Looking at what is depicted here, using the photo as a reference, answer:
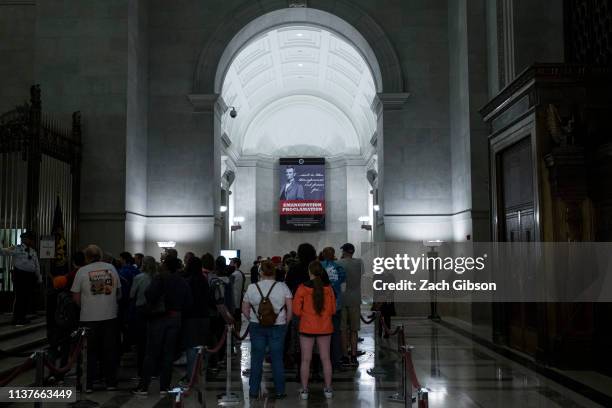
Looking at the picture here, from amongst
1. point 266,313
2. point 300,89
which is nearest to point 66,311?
point 266,313

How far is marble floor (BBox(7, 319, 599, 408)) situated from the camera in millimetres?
7168

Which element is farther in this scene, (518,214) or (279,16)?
(279,16)

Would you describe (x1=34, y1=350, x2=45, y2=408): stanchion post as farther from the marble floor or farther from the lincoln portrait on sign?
the lincoln portrait on sign

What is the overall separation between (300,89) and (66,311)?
27384 mm

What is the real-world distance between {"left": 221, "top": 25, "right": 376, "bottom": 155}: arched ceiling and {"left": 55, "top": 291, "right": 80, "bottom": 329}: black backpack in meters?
16.1

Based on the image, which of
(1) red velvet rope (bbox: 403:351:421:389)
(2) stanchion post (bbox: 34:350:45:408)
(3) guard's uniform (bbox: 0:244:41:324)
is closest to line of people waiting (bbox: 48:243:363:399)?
(1) red velvet rope (bbox: 403:351:421:389)

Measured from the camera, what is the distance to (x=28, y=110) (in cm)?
1288

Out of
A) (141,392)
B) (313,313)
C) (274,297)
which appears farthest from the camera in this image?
(141,392)

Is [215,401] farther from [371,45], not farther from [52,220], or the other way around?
[371,45]

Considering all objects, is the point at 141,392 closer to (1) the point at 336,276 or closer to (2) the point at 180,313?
(2) the point at 180,313

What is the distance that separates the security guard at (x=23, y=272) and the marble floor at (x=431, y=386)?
8.09 ft

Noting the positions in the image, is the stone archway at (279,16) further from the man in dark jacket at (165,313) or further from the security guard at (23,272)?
the man in dark jacket at (165,313)

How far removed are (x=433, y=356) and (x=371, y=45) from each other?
1108cm

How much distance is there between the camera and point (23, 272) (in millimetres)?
10930
